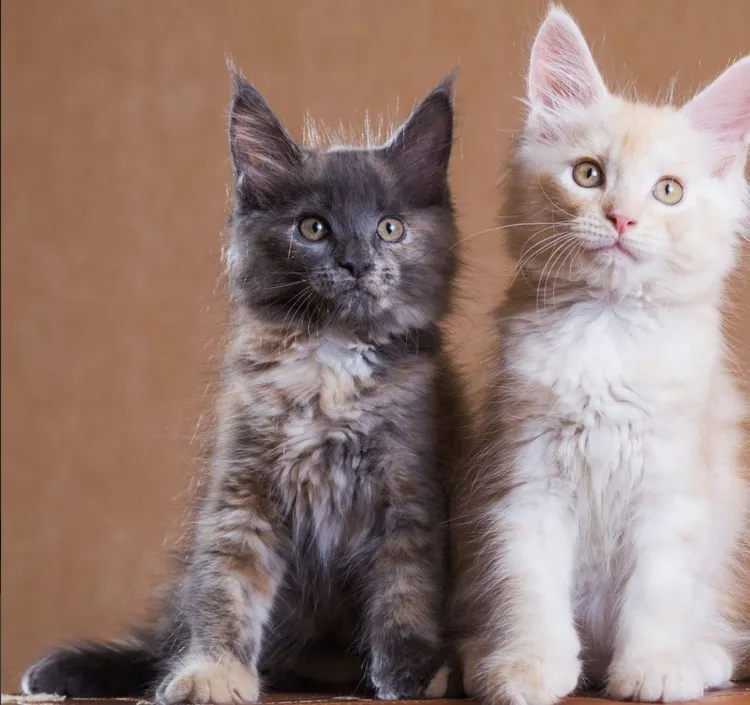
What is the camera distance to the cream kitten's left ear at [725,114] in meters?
1.64

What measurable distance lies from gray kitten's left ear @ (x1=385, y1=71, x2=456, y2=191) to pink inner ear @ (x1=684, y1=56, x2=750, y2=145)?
0.36 m

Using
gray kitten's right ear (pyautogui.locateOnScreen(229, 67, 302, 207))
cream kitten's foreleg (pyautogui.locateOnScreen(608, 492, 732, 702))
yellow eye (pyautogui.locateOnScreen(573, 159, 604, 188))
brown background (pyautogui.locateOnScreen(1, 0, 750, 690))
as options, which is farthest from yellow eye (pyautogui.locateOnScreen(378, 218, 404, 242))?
brown background (pyautogui.locateOnScreen(1, 0, 750, 690))

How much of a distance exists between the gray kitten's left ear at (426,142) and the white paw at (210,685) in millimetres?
757

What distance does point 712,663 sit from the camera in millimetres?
1576

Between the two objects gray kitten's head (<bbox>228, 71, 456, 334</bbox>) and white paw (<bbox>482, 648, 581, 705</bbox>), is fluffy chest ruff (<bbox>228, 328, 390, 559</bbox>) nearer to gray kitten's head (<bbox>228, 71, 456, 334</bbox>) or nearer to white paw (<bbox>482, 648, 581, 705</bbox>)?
gray kitten's head (<bbox>228, 71, 456, 334</bbox>)

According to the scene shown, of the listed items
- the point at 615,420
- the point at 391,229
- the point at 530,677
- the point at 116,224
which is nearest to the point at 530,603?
the point at 530,677

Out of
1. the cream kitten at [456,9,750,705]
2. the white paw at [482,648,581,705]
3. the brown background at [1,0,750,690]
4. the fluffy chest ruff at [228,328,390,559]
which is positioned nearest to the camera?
the white paw at [482,648,581,705]

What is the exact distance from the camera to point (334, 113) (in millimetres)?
2701

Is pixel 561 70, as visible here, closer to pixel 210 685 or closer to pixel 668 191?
pixel 668 191

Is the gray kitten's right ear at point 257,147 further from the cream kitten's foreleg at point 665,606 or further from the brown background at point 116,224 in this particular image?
the brown background at point 116,224

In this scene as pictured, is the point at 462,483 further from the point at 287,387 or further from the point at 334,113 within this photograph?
the point at 334,113

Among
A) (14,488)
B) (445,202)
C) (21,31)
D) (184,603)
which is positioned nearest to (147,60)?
(21,31)

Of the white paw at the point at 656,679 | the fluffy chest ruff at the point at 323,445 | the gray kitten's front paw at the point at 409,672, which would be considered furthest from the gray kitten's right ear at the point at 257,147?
the white paw at the point at 656,679

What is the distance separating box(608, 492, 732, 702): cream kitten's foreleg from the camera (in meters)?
1.44
